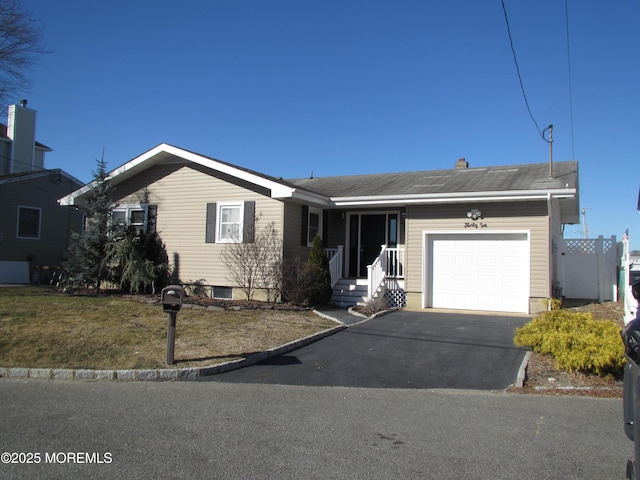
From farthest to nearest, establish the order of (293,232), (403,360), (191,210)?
(191,210), (293,232), (403,360)

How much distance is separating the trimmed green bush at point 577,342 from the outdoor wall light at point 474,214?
17.4 feet

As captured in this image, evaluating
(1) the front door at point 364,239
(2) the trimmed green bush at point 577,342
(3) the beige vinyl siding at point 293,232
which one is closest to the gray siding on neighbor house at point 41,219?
(3) the beige vinyl siding at point 293,232

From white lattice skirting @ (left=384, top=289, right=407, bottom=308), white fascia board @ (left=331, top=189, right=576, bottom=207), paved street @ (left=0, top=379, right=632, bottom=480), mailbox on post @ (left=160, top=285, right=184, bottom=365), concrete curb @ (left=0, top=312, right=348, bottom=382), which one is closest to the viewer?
paved street @ (left=0, top=379, right=632, bottom=480)

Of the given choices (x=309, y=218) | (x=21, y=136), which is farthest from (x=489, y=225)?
(x=21, y=136)

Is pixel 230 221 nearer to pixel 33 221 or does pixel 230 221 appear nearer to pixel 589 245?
pixel 33 221

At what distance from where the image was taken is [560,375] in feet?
24.1

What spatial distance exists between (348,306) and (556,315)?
6.60 meters

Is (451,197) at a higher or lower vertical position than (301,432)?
higher

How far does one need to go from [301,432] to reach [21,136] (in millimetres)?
29544

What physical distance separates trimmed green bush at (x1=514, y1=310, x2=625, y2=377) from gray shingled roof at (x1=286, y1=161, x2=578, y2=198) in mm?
5247

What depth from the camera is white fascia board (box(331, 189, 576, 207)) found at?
1255cm

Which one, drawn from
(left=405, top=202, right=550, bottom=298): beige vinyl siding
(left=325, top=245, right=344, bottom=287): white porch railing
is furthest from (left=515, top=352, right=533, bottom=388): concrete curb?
(left=325, top=245, right=344, bottom=287): white porch railing

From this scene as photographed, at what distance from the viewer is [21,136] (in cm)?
2820
